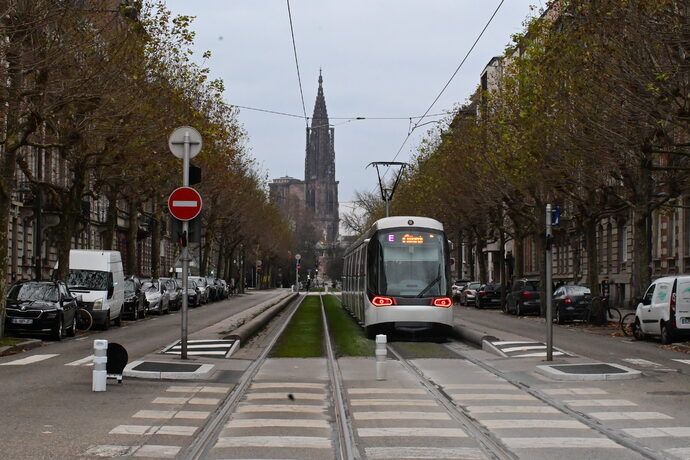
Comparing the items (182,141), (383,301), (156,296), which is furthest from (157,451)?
(156,296)

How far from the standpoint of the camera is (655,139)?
2967 centimetres

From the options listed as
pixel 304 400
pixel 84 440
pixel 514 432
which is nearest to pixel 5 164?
pixel 304 400

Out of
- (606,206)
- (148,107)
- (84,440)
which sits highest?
(148,107)

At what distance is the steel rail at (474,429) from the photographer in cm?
909

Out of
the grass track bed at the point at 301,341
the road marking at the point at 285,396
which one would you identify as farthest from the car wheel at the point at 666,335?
the road marking at the point at 285,396

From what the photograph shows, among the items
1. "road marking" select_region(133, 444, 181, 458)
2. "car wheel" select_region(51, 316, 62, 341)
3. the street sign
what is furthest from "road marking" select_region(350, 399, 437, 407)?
"car wheel" select_region(51, 316, 62, 341)

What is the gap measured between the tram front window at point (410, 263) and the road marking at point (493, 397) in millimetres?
11112

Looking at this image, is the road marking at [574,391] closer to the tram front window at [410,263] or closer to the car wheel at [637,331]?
the tram front window at [410,263]

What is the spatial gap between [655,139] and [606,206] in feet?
19.8

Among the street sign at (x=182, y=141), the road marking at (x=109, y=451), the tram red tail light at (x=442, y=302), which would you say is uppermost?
the street sign at (x=182, y=141)

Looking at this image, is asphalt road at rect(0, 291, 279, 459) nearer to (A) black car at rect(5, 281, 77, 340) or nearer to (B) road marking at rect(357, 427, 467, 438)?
(B) road marking at rect(357, 427, 467, 438)

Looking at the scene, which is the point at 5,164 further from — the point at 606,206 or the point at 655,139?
the point at 606,206

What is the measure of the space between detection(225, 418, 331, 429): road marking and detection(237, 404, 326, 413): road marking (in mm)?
799

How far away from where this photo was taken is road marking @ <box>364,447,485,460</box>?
8.87 m
